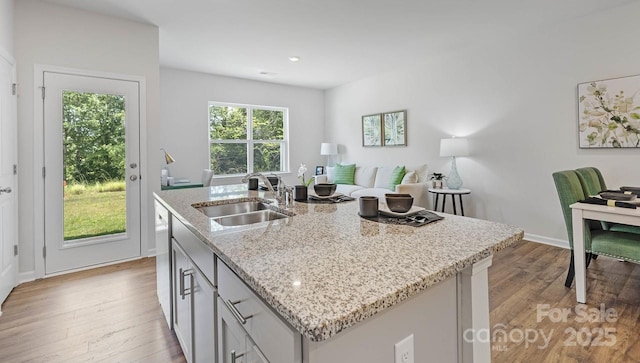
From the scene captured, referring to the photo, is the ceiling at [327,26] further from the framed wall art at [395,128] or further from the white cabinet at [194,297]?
the white cabinet at [194,297]

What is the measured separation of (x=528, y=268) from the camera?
2.85 m

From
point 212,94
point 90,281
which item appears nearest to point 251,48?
point 212,94

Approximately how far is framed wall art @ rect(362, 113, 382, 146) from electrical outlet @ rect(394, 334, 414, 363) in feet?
16.3

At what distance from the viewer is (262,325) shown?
74 cm

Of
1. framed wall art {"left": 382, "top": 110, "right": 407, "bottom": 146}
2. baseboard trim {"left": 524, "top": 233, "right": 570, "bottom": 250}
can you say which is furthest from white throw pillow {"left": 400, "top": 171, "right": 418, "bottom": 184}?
baseboard trim {"left": 524, "top": 233, "right": 570, "bottom": 250}

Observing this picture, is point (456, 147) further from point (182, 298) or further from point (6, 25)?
point (6, 25)

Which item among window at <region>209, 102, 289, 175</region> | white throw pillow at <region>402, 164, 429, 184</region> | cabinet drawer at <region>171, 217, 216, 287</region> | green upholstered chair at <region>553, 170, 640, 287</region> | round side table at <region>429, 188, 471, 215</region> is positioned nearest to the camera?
cabinet drawer at <region>171, 217, 216, 287</region>

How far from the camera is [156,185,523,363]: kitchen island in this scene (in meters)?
0.61

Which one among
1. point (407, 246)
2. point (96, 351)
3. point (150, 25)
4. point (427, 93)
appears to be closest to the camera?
point (407, 246)

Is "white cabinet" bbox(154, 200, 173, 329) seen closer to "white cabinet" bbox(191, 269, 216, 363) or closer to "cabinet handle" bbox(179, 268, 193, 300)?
"cabinet handle" bbox(179, 268, 193, 300)

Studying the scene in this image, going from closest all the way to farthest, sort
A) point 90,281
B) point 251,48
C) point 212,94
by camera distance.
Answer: point 90,281
point 251,48
point 212,94

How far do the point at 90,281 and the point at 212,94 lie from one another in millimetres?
3536

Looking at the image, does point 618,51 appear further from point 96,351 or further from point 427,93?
point 96,351

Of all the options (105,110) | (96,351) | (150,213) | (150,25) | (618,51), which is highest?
(150,25)
